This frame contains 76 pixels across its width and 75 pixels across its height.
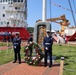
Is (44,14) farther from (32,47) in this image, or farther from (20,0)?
(20,0)

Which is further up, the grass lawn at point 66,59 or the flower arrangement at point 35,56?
the flower arrangement at point 35,56

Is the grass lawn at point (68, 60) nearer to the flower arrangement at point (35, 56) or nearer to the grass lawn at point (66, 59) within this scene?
the grass lawn at point (66, 59)

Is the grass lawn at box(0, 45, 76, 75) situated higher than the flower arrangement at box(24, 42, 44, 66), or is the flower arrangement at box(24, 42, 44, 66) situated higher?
the flower arrangement at box(24, 42, 44, 66)

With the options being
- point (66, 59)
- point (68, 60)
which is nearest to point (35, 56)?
point (66, 59)

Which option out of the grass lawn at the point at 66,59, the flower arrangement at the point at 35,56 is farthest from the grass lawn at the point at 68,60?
the flower arrangement at the point at 35,56

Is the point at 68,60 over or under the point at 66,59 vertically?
over

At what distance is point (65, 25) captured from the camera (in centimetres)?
7088

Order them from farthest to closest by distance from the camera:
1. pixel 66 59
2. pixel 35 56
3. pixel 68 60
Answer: pixel 66 59 < pixel 35 56 < pixel 68 60

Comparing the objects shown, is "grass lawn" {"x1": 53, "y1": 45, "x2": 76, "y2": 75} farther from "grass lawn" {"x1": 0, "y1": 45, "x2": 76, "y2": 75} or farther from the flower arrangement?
the flower arrangement

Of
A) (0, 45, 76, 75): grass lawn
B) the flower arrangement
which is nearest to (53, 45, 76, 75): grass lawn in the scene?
(0, 45, 76, 75): grass lawn

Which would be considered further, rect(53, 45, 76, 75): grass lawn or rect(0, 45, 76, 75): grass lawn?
rect(0, 45, 76, 75): grass lawn

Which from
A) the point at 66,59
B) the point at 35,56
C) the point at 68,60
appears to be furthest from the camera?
the point at 66,59

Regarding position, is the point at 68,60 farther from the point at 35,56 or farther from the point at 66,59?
the point at 66,59

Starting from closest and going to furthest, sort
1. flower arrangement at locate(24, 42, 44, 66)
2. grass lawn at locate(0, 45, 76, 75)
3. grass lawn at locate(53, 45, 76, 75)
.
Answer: grass lawn at locate(53, 45, 76, 75) → grass lawn at locate(0, 45, 76, 75) → flower arrangement at locate(24, 42, 44, 66)
